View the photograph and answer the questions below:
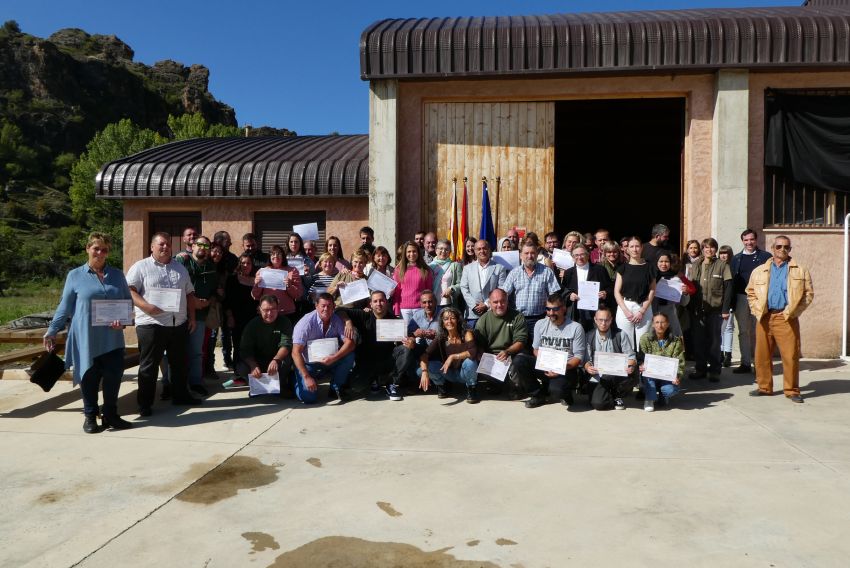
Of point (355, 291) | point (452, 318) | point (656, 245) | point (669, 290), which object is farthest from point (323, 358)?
point (656, 245)

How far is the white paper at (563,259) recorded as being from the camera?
7.48 meters

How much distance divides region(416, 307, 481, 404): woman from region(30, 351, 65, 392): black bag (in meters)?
3.67

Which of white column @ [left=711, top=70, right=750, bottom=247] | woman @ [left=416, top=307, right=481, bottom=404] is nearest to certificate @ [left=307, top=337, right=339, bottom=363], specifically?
woman @ [left=416, top=307, right=481, bottom=404]

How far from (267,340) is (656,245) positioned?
4.85 m

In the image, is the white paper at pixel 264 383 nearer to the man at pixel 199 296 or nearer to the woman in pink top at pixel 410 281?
the man at pixel 199 296

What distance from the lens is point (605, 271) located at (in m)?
7.20

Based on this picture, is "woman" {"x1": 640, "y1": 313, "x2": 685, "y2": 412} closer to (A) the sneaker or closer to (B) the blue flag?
(A) the sneaker

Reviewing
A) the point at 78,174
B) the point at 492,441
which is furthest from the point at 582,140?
the point at 78,174

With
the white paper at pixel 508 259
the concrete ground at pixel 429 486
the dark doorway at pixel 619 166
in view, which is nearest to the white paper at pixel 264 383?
the concrete ground at pixel 429 486

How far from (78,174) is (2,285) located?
24466 millimetres

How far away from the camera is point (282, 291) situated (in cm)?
744

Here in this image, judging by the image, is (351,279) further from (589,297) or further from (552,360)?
(589,297)

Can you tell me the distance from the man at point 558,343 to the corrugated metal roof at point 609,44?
4483 mm

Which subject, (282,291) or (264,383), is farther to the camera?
(282,291)
